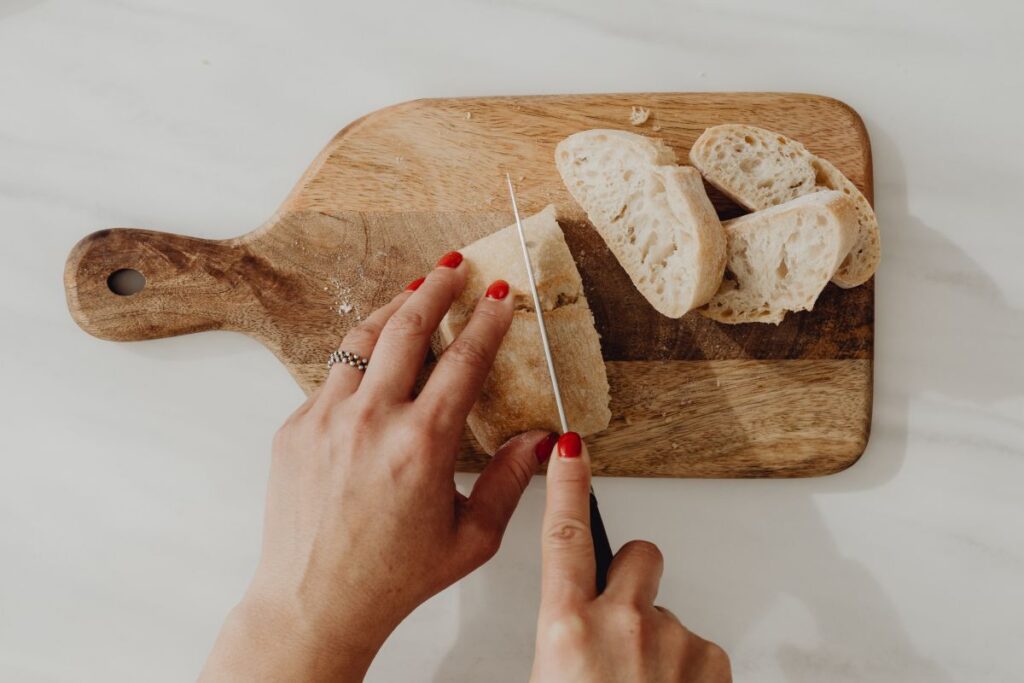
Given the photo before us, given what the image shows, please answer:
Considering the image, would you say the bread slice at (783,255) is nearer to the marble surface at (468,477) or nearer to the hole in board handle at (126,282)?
the marble surface at (468,477)

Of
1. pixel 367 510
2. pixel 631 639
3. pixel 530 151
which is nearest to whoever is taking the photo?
pixel 631 639

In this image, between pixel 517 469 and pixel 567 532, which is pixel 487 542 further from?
pixel 567 532

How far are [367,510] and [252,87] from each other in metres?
1.05

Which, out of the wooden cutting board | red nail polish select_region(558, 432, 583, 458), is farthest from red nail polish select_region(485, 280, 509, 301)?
red nail polish select_region(558, 432, 583, 458)

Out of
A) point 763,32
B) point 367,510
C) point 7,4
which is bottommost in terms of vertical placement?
point 367,510

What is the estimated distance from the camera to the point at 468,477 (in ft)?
5.50

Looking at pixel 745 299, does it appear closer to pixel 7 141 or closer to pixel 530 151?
pixel 530 151

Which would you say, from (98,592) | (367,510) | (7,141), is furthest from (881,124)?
(98,592)

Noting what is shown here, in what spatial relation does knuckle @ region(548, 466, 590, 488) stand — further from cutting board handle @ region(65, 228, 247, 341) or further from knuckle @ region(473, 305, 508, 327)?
cutting board handle @ region(65, 228, 247, 341)

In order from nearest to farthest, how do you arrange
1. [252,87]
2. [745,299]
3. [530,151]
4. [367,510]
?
[367,510], [745,299], [530,151], [252,87]

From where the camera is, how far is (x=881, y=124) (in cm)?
161

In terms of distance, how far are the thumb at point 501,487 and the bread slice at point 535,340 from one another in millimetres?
34

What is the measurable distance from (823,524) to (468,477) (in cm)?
80

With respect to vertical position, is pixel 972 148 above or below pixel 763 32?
below
